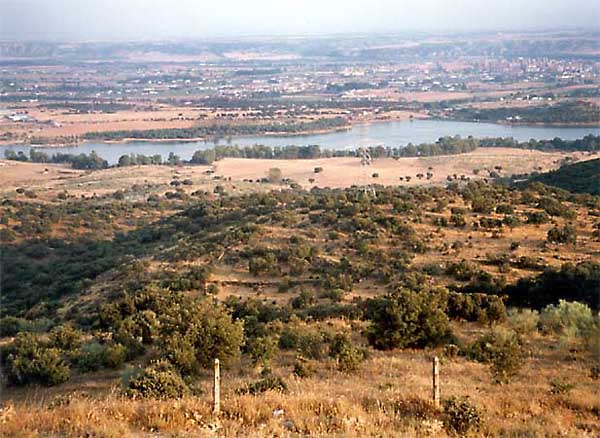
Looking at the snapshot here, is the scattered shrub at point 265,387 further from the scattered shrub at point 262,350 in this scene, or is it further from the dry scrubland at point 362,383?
the scattered shrub at point 262,350

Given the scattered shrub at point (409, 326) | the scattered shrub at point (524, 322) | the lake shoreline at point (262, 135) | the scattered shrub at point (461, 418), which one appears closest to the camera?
the scattered shrub at point (461, 418)

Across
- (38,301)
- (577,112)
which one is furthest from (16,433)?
(577,112)

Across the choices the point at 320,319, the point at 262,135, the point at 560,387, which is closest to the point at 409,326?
the point at 320,319

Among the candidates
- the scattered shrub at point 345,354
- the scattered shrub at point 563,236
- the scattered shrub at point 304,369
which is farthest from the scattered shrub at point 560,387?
the scattered shrub at point 563,236

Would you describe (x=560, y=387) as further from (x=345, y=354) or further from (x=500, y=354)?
(x=345, y=354)

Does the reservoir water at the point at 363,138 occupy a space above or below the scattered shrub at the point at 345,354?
below
